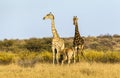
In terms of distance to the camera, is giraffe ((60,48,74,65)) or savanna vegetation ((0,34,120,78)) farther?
giraffe ((60,48,74,65))

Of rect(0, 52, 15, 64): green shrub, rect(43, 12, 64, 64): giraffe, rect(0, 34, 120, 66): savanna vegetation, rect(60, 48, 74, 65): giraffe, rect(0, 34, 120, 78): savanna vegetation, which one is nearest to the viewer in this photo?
rect(0, 34, 120, 78): savanna vegetation

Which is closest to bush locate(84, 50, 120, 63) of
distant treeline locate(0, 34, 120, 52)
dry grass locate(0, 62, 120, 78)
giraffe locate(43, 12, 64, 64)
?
giraffe locate(43, 12, 64, 64)

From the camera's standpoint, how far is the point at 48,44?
38.1 m

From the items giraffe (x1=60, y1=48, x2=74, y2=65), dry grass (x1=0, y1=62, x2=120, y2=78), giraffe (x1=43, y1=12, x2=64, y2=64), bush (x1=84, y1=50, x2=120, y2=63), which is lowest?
dry grass (x1=0, y1=62, x2=120, y2=78)

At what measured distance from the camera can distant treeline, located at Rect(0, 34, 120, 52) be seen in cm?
3741

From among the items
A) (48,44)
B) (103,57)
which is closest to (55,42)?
(103,57)

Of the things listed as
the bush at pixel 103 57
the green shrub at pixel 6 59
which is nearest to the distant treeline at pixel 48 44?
the green shrub at pixel 6 59

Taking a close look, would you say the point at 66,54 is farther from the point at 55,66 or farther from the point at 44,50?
the point at 44,50

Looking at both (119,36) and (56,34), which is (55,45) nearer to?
(56,34)

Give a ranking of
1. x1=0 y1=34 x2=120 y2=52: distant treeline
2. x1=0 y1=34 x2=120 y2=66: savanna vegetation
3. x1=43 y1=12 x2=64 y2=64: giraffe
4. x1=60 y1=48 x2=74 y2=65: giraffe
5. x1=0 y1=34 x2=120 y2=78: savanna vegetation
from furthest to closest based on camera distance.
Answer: x1=0 y1=34 x2=120 y2=52: distant treeline
x1=0 y1=34 x2=120 y2=66: savanna vegetation
x1=60 y1=48 x2=74 y2=65: giraffe
x1=43 y1=12 x2=64 y2=64: giraffe
x1=0 y1=34 x2=120 y2=78: savanna vegetation

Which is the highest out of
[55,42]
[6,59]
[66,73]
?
[55,42]

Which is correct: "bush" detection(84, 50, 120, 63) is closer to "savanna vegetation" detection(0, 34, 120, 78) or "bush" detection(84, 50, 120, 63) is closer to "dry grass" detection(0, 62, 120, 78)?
"savanna vegetation" detection(0, 34, 120, 78)

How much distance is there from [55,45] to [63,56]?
30.4 inches

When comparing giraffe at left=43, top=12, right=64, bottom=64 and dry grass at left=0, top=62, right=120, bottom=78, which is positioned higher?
giraffe at left=43, top=12, right=64, bottom=64
